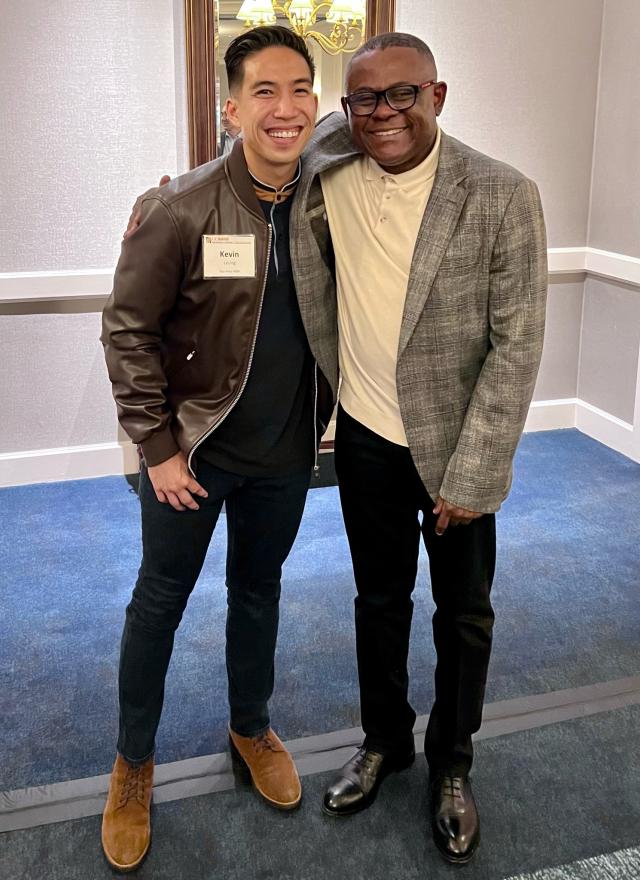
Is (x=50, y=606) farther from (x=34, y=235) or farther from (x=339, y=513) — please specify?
(x=34, y=235)

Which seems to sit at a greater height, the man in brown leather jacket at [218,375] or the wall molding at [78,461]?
the man in brown leather jacket at [218,375]

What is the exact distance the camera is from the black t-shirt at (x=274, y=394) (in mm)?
1649

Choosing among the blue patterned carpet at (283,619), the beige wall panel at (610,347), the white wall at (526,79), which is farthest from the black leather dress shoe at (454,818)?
the white wall at (526,79)

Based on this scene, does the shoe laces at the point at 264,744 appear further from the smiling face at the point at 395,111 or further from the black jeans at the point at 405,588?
the smiling face at the point at 395,111

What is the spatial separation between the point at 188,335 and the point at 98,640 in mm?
1262

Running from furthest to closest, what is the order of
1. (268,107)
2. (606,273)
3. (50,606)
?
(606,273) < (50,606) < (268,107)

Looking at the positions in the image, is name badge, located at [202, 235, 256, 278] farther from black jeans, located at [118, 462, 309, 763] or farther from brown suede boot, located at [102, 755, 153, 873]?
brown suede boot, located at [102, 755, 153, 873]

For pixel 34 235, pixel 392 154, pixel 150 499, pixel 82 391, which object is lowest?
pixel 82 391

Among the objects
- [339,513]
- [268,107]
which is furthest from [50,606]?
[268,107]

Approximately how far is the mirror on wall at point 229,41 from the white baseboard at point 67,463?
4.00 ft

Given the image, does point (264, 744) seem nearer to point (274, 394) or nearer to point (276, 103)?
point (274, 394)

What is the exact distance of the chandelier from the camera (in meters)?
3.50

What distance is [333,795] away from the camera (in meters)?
1.93

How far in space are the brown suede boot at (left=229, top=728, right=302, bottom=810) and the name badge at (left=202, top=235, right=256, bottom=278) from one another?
1036 millimetres
